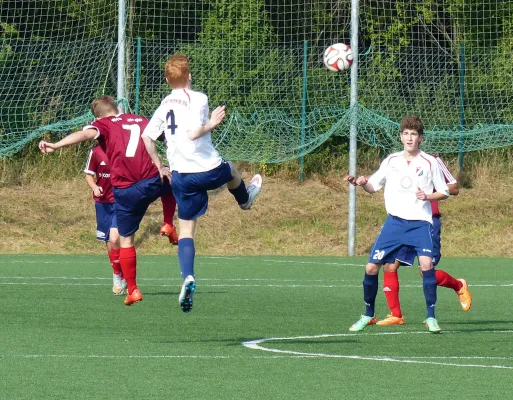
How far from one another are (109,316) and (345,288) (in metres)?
3.94

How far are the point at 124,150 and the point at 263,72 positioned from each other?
39.1 feet

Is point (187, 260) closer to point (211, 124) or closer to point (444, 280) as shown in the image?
point (211, 124)

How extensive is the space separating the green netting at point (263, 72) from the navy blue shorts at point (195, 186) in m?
11.5

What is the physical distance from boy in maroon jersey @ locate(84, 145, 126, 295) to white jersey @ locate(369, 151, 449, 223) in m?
3.68

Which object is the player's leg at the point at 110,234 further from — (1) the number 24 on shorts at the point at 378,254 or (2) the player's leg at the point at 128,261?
(1) the number 24 on shorts at the point at 378,254

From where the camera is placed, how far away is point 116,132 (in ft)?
33.6

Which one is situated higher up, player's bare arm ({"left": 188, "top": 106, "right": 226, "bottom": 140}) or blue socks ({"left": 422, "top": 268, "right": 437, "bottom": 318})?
player's bare arm ({"left": 188, "top": 106, "right": 226, "bottom": 140})

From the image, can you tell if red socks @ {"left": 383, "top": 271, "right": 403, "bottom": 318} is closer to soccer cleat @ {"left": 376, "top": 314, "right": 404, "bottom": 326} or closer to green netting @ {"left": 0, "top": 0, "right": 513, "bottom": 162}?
soccer cleat @ {"left": 376, "top": 314, "right": 404, "bottom": 326}

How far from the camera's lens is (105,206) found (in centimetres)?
1329

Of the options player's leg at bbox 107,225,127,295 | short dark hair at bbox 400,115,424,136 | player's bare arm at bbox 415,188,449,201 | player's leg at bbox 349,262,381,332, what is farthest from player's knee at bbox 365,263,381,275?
player's leg at bbox 107,225,127,295

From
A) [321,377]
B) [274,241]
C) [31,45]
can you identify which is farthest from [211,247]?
[321,377]

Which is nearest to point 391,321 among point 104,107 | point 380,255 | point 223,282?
point 380,255

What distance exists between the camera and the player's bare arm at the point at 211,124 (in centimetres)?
844

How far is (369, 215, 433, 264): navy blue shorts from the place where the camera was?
31.0 feet
